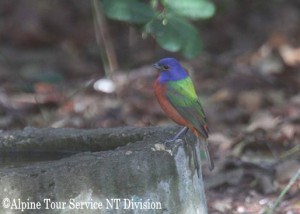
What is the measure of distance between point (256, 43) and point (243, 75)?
1803 millimetres

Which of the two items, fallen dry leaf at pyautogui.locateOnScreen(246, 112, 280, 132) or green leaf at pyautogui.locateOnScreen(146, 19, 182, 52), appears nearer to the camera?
green leaf at pyautogui.locateOnScreen(146, 19, 182, 52)

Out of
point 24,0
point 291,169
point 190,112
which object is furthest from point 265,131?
point 24,0

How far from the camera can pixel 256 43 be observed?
1113cm

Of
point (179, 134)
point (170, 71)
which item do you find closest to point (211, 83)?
point (170, 71)

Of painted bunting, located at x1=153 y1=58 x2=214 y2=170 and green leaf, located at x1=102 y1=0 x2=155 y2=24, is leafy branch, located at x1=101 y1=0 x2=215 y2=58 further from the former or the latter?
painted bunting, located at x1=153 y1=58 x2=214 y2=170

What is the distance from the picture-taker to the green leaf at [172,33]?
23.0 ft

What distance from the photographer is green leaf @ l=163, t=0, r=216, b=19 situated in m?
6.98

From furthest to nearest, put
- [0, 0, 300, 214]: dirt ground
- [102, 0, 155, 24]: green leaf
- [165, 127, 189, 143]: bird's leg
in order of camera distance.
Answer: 1. [102, 0, 155, 24]: green leaf
2. [0, 0, 300, 214]: dirt ground
3. [165, 127, 189, 143]: bird's leg

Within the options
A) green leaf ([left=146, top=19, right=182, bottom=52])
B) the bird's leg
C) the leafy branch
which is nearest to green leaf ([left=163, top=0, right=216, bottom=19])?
the leafy branch

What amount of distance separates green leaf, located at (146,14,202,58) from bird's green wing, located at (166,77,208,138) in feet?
4.44

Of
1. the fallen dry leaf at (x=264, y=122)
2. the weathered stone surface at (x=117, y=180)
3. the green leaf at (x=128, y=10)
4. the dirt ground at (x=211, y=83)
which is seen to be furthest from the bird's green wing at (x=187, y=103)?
the fallen dry leaf at (x=264, y=122)

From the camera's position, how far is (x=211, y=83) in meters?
9.45

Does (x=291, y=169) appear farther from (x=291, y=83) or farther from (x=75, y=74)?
(x=75, y=74)

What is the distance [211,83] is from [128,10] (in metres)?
2.47
